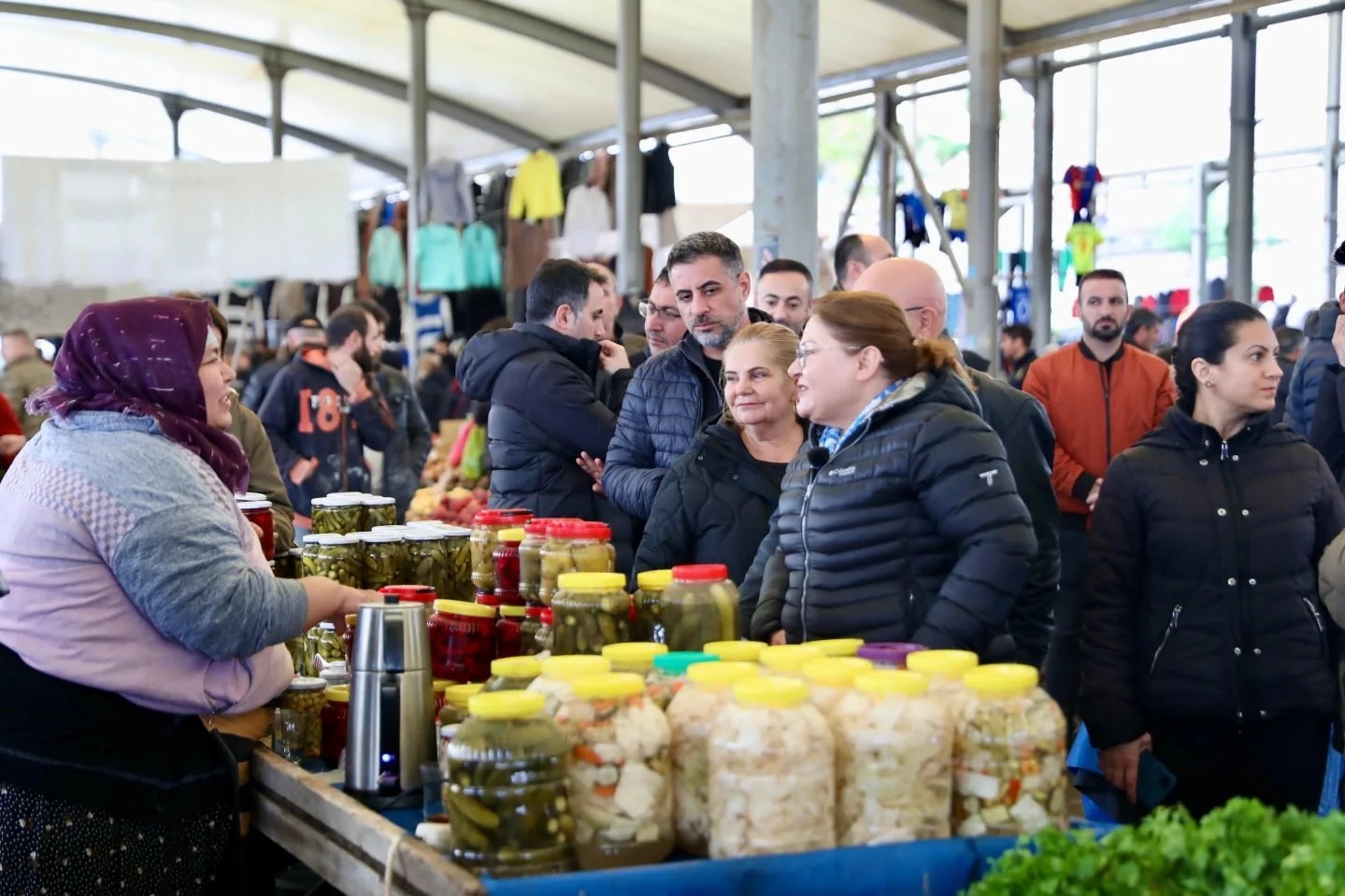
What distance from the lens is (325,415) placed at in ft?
22.3

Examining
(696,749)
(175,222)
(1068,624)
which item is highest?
(175,222)

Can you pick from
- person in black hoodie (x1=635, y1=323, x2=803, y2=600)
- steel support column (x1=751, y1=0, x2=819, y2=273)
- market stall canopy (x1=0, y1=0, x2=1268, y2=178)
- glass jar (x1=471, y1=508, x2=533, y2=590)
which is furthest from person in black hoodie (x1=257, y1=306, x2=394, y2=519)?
market stall canopy (x1=0, y1=0, x2=1268, y2=178)

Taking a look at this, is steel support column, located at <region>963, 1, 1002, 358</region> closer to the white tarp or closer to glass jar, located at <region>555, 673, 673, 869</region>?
the white tarp

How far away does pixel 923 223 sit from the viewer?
10.7 metres

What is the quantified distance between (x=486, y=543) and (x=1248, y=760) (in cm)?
167

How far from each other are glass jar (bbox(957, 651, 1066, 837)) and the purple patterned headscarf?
4.46 ft

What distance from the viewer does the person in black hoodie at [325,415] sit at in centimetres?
674

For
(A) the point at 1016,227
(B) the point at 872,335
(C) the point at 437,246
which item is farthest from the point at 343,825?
(C) the point at 437,246

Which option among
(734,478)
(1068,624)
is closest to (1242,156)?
(1068,624)

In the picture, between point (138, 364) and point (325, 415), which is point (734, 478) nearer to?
point (138, 364)

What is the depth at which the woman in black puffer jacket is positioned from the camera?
2.67 meters

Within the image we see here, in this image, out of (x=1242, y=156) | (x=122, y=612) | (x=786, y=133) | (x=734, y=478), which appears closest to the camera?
(x=122, y=612)

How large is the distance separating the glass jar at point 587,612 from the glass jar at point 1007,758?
687 mm

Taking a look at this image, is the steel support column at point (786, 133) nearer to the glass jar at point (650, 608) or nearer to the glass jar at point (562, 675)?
the glass jar at point (650, 608)
